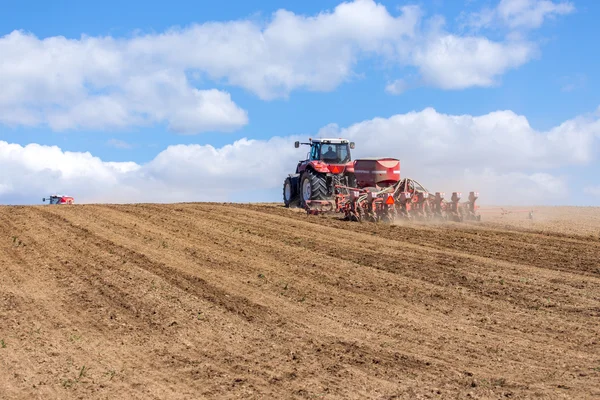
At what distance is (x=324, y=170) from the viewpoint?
22.6m

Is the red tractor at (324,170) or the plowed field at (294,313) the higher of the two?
the red tractor at (324,170)

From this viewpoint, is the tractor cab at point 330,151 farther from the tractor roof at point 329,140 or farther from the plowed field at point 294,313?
the plowed field at point 294,313

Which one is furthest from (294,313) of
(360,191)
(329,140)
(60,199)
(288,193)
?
(60,199)

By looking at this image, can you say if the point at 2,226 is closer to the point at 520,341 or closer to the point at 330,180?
the point at 330,180

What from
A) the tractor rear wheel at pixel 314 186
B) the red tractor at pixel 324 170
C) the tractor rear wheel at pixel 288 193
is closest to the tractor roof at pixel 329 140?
the red tractor at pixel 324 170

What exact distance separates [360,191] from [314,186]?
275cm

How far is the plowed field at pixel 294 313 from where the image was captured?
22.5ft

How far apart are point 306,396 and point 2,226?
13.1 m

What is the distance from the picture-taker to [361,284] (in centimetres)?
1123

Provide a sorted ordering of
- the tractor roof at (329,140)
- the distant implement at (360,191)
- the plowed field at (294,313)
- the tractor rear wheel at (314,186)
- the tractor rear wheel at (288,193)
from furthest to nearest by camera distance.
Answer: the tractor rear wheel at (288,193) < the tractor roof at (329,140) < the tractor rear wheel at (314,186) < the distant implement at (360,191) < the plowed field at (294,313)

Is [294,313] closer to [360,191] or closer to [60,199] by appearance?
[360,191]

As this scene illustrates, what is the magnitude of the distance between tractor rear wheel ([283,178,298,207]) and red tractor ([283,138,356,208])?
27cm

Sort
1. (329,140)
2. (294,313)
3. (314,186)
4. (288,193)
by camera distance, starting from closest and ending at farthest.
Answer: (294,313), (314,186), (329,140), (288,193)

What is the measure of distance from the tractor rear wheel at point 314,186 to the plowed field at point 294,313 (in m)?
5.25
